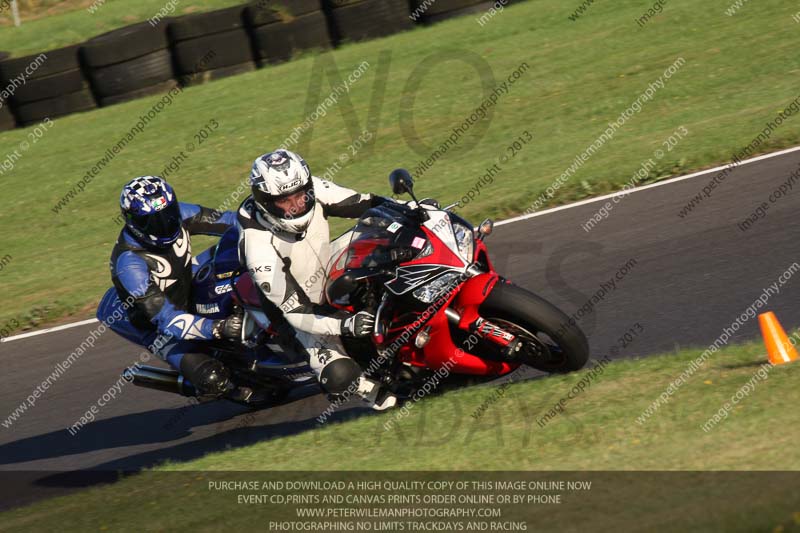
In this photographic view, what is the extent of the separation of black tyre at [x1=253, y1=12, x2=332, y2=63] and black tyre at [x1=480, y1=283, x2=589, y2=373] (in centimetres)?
1173

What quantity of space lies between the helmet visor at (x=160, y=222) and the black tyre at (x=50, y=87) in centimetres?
1033

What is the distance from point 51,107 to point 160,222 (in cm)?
1068

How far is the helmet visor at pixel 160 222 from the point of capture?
22.3 feet

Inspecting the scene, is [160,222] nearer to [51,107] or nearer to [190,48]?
[190,48]

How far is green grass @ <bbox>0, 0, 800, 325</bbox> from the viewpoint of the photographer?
11109 millimetres

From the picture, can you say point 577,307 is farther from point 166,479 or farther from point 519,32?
point 519,32

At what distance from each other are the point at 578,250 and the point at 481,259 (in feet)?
10.1

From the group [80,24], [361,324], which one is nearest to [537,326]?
[361,324]

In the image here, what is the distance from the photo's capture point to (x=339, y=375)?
20.1 feet

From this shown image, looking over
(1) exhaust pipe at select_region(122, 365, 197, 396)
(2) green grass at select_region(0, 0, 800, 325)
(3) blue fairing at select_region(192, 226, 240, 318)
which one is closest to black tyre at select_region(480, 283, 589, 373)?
(3) blue fairing at select_region(192, 226, 240, 318)

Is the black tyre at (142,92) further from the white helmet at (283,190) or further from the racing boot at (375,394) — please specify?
the racing boot at (375,394)

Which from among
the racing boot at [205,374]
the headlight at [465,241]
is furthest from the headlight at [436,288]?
the racing boot at [205,374]

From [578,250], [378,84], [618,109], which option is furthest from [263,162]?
[378,84]

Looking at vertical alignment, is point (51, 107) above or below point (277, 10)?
below
